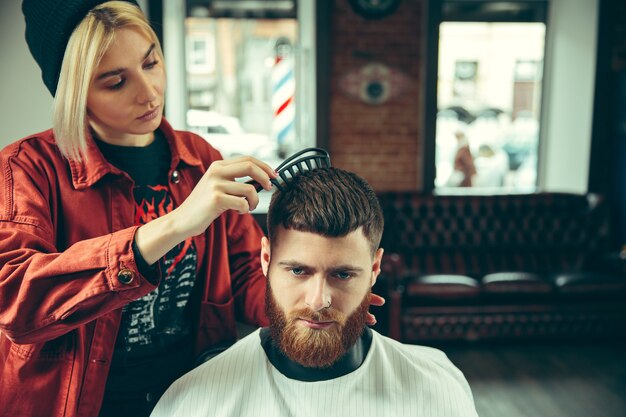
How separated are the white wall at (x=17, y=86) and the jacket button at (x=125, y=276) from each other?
1.02 metres

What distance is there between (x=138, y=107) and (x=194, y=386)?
64 centimetres

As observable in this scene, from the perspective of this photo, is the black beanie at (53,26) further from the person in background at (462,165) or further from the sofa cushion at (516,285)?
the person in background at (462,165)

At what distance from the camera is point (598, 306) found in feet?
13.0

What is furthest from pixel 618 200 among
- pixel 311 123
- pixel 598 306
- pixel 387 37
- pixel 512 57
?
pixel 311 123

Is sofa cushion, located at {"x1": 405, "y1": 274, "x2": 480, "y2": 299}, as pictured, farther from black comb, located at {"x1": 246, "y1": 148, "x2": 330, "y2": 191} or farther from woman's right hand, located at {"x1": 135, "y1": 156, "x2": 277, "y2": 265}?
woman's right hand, located at {"x1": 135, "y1": 156, "x2": 277, "y2": 265}

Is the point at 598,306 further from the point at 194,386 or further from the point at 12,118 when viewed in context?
the point at 12,118

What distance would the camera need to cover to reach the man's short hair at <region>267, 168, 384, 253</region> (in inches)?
43.3

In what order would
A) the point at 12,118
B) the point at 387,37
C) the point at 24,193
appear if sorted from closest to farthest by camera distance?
the point at 24,193 → the point at 12,118 → the point at 387,37

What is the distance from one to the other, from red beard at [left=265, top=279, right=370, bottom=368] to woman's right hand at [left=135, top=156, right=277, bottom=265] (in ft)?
1.00

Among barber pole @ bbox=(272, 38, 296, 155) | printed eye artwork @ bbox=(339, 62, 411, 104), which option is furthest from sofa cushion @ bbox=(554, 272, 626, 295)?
barber pole @ bbox=(272, 38, 296, 155)

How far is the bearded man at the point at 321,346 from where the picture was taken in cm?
109

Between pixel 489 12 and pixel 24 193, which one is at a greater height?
pixel 489 12

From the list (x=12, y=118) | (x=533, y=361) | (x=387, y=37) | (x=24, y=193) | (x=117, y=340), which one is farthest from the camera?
(x=387, y=37)

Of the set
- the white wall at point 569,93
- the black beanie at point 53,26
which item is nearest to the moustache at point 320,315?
the black beanie at point 53,26
